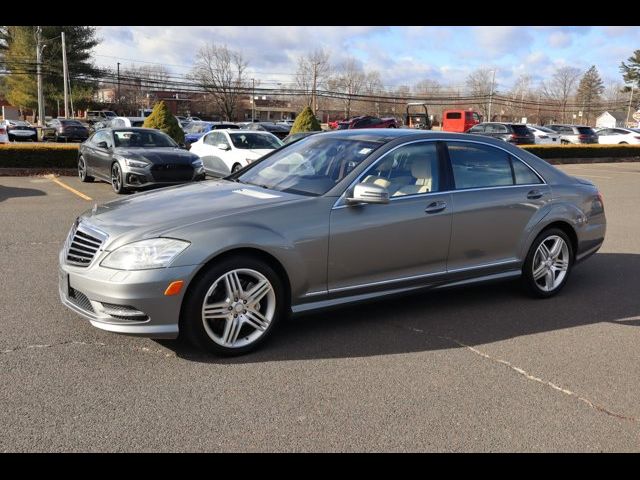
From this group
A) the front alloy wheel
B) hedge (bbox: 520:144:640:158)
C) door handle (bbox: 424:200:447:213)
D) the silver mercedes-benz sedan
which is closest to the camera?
the silver mercedes-benz sedan

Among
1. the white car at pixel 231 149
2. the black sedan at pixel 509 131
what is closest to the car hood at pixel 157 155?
the white car at pixel 231 149

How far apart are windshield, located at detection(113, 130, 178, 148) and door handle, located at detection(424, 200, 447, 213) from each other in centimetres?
969

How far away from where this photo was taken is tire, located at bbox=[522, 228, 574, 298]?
A: 543 cm

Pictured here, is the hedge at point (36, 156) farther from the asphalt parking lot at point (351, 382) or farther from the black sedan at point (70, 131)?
the black sedan at point (70, 131)

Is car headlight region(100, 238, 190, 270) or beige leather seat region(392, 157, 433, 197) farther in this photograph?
beige leather seat region(392, 157, 433, 197)

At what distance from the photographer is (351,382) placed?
11.9 ft

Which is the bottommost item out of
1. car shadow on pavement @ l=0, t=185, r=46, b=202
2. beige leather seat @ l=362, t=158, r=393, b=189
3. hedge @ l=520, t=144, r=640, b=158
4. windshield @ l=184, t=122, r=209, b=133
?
car shadow on pavement @ l=0, t=185, r=46, b=202

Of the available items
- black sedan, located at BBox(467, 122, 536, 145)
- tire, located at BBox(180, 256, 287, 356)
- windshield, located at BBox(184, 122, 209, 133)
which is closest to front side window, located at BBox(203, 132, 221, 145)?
tire, located at BBox(180, 256, 287, 356)

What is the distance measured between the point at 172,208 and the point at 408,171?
1.91 meters

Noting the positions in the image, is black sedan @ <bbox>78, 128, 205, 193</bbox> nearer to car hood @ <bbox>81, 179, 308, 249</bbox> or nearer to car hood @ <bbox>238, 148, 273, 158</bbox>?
car hood @ <bbox>238, 148, 273, 158</bbox>

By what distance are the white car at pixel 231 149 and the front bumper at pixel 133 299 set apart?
10.6m

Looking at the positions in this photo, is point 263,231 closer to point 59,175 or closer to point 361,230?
point 361,230

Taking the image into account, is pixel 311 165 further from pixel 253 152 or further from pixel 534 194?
pixel 253 152

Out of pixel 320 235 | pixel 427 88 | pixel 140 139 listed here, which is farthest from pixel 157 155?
pixel 427 88
